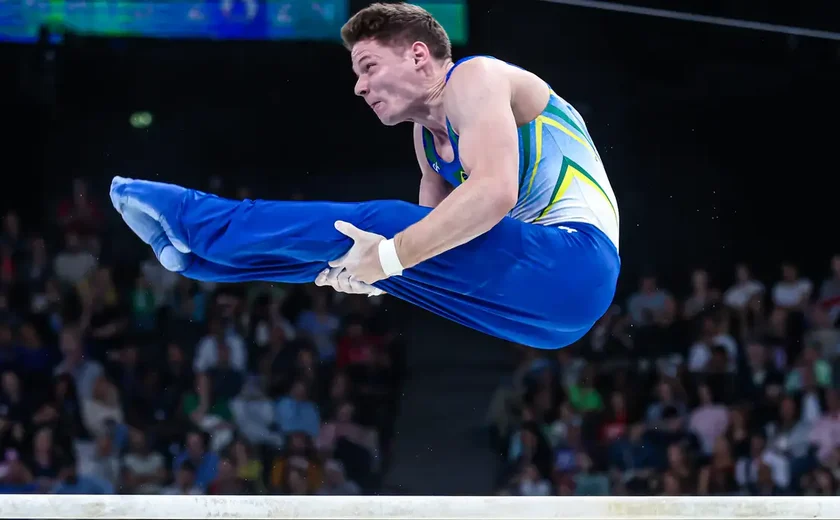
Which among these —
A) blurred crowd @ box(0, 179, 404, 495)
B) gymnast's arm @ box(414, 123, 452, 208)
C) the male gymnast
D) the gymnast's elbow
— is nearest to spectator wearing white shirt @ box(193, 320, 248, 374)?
blurred crowd @ box(0, 179, 404, 495)

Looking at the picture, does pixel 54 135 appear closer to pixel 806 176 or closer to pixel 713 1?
pixel 713 1

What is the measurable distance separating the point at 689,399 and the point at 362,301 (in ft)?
7.74

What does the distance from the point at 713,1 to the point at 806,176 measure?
1551 mm

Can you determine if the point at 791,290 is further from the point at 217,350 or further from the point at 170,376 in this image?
the point at 170,376

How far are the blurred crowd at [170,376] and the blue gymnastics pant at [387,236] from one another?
137 inches

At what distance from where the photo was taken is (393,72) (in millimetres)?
2336

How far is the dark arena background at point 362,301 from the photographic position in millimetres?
5629

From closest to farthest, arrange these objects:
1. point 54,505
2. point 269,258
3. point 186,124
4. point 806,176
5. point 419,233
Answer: point 419,233, point 269,258, point 54,505, point 186,124, point 806,176

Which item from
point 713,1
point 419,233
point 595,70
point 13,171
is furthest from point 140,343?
point 713,1

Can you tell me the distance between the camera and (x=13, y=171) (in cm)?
592

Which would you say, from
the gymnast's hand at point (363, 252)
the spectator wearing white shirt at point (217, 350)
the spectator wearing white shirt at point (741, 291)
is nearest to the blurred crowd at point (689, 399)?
the spectator wearing white shirt at point (741, 291)

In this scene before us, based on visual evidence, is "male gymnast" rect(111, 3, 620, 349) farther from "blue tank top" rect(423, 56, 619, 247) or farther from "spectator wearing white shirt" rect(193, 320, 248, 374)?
"spectator wearing white shirt" rect(193, 320, 248, 374)

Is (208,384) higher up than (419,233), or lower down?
lower down

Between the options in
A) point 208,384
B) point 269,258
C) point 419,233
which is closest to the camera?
point 419,233
